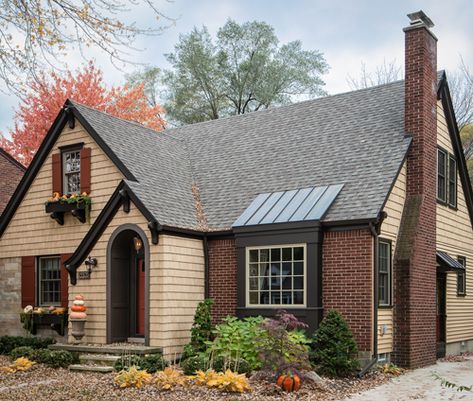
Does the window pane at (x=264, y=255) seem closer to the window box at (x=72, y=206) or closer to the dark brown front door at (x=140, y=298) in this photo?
the dark brown front door at (x=140, y=298)

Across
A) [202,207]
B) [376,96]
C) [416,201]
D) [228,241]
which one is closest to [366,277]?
[416,201]

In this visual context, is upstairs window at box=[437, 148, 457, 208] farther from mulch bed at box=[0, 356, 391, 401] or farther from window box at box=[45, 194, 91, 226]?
window box at box=[45, 194, 91, 226]

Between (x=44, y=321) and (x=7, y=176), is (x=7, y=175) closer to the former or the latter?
(x=7, y=176)

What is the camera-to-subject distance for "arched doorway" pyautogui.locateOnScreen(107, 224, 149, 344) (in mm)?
15867

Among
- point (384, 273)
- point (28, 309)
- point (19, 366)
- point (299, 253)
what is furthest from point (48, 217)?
point (384, 273)

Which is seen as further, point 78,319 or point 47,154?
point 47,154

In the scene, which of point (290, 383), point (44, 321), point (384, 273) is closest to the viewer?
point (290, 383)

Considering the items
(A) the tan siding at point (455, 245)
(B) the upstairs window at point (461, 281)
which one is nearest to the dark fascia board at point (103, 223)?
(A) the tan siding at point (455, 245)

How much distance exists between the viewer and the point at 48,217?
59.3 ft

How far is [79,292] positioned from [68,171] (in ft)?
11.2

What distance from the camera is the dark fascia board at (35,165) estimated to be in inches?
704

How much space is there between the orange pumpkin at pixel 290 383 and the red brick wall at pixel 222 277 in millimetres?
4710

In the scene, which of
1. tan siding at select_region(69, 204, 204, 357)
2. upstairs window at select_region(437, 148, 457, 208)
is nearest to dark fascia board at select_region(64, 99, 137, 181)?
tan siding at select_region(69, 204, 204, 357)

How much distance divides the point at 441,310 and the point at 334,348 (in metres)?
5.96
